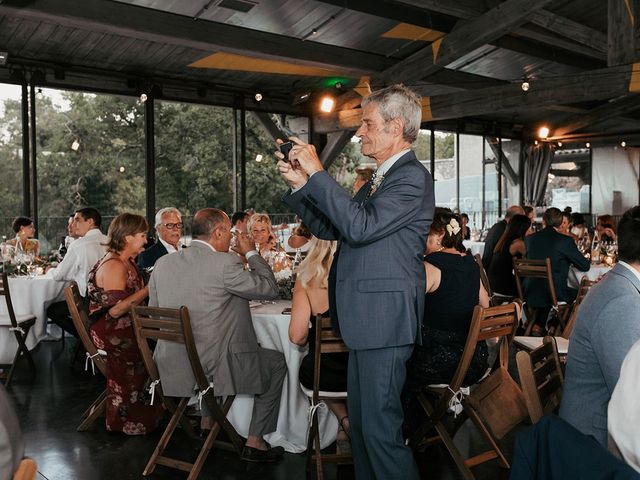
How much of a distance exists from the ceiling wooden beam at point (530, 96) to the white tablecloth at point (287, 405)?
6.41 meters

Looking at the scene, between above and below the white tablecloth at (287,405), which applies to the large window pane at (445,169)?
above

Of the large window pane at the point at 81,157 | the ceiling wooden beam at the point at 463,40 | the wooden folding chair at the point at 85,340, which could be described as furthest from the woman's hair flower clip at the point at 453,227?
the large window pane at the point at 81,157

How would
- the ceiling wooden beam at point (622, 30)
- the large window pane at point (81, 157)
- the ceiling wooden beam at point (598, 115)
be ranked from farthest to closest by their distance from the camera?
the ceiling wooden beam at point (598, 115) < the large window pane at point (81, 157) < the ceiling wooden beam at point (622, 30)

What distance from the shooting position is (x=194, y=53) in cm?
853

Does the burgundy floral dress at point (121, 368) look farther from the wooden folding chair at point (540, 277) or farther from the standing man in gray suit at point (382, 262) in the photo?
the wooden folding chair at point (540, 277)

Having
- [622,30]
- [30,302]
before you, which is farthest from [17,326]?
[622,30]

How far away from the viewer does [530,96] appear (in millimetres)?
9617

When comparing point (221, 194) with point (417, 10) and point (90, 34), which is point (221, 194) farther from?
point (417, 10)

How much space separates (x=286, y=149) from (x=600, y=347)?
1.11 meters

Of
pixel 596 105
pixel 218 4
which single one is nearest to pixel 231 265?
pixel 218 4

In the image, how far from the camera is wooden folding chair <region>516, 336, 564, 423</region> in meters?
2.03

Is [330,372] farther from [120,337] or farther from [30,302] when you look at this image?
[30,302]

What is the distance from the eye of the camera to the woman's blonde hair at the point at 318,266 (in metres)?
3.13

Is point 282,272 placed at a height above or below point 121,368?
above
